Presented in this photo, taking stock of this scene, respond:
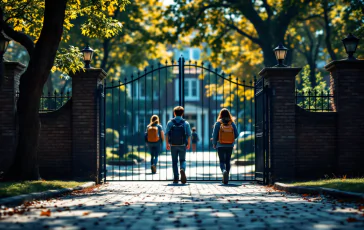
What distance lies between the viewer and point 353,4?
2278 centimetres

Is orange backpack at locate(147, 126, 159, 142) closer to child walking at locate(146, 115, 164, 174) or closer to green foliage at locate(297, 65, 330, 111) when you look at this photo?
child walking at locate(146, 115, 164, 174)

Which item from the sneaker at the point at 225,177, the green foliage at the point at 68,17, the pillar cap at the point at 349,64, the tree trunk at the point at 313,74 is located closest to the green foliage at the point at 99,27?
the green foliage at the point at 68,17

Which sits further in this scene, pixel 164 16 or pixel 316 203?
pixel 164 16

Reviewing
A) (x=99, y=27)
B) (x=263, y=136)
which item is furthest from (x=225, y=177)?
(x=99, y=27)

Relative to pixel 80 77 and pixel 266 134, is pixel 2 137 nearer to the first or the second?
pixel 80 77

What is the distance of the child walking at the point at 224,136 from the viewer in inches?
543

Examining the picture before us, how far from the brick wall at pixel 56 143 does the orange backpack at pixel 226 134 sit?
3491 millimetres

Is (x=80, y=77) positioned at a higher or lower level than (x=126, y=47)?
lower

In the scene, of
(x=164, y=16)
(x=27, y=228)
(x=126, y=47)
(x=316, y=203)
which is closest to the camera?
(x=27, y=228)

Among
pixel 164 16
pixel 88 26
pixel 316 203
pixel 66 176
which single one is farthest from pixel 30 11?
pixel 164 16

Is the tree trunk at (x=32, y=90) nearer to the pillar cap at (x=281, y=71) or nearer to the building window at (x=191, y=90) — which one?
the pillar cap at (x=281, y=71)

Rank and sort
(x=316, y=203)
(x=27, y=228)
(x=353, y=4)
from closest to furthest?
(x=27, y=228)
(x=316, y=203)
(x=353, y=4)

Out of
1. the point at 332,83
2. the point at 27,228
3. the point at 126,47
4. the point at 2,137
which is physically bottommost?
the point at 27,228

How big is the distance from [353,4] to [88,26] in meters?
12.1
